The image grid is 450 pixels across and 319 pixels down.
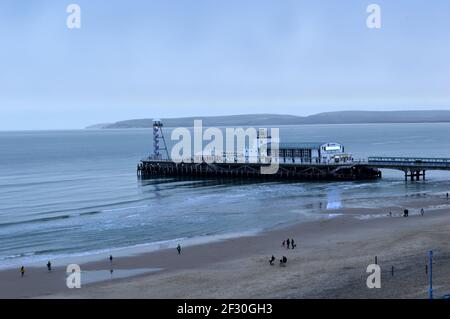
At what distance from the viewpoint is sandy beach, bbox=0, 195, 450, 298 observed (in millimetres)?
27219

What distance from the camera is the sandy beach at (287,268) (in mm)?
27219

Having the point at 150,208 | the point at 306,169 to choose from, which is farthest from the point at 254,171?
the point at 150,208

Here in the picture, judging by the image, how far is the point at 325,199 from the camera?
205ft

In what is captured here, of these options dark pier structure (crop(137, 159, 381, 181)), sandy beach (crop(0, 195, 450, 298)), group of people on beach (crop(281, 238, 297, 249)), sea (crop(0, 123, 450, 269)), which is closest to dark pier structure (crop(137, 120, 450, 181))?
dark pier structure (crop(137, 159, 381, 181))

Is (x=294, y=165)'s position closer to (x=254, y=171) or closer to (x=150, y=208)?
(x=254, y=171)

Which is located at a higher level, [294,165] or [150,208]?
[294,165]

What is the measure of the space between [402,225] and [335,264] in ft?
47.5

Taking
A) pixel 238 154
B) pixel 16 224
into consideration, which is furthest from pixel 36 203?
pixel 238 154

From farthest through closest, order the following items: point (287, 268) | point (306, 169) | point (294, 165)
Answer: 1. point (294, 165)
2. point (306, 169)
3. point (287, 268)

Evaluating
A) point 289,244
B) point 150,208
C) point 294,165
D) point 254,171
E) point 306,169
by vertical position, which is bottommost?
point 150,208

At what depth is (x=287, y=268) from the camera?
32594 millimetres
